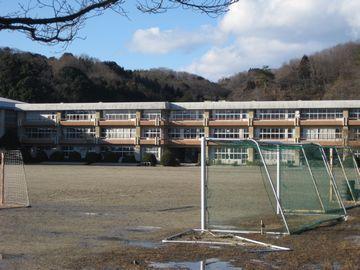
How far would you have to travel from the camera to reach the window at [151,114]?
87.0 meters

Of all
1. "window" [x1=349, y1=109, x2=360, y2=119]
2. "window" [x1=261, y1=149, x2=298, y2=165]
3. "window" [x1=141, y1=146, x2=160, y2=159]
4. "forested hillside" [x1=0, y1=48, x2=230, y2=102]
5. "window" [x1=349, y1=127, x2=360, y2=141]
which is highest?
"forested hillside" [x1=0, y1=48, x2=230, y2=102]

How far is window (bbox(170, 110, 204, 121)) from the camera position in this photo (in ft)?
285

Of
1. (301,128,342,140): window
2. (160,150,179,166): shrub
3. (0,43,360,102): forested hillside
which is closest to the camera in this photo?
(160,150,179,166): shrub

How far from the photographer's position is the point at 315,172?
17.4 meters

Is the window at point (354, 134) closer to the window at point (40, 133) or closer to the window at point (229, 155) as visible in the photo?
the window at point (40, 133)

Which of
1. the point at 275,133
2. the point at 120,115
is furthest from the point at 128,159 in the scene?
the point at 275,133

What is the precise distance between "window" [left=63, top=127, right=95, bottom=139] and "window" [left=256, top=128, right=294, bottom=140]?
83.3 feet

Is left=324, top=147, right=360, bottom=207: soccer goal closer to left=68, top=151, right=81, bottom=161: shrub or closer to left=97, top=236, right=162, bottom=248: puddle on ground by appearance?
left=97, top=236, right=162, bottom=248: puddle on ground

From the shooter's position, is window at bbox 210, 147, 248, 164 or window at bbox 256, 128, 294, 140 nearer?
window at bbox 210, 147, 248, 164

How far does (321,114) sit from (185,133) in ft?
65.8

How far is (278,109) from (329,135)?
8024 millimetres

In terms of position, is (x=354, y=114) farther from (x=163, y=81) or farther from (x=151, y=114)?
(x=163, y=81)

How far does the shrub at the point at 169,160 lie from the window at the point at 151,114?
9711 mm

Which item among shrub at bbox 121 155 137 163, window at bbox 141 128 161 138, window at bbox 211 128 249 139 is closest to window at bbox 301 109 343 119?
window at bbox 211 128 249 139
